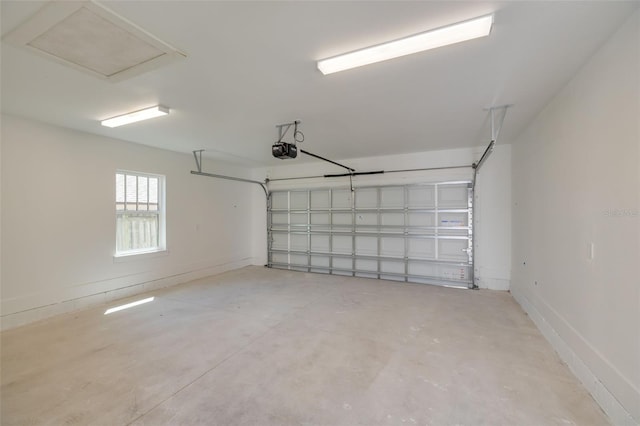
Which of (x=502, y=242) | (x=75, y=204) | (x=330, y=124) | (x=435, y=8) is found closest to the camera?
(x=435, y=8)

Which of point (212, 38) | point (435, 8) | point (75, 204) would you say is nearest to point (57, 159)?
point (75, 204)

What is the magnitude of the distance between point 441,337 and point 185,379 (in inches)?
103

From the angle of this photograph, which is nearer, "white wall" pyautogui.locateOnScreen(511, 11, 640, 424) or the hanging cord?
"white wall" pyautogui.locateOnScreen(511, 11, 640, 424)

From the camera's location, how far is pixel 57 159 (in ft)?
12.8

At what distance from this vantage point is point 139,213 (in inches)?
198

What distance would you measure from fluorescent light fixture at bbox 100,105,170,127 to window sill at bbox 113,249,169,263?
7.08ft

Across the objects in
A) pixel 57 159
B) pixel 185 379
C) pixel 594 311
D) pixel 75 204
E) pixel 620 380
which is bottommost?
pixel 185 379

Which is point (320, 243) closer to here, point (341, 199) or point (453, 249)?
point (341, 199)

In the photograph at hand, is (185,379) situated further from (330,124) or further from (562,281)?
(562,281)

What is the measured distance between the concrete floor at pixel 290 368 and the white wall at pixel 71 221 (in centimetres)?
45

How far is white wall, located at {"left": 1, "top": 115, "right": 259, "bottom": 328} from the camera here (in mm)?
3480

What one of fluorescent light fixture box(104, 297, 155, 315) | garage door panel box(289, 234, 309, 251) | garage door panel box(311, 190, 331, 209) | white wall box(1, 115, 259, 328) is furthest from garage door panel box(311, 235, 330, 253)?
fluorescent light fixture box(104, 297, 155, 315)

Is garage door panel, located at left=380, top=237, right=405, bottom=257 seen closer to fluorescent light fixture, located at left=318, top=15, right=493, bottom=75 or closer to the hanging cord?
the hanging cord

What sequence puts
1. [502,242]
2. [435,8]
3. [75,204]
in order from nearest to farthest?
[435,8]
[75,204]
[502,242]
